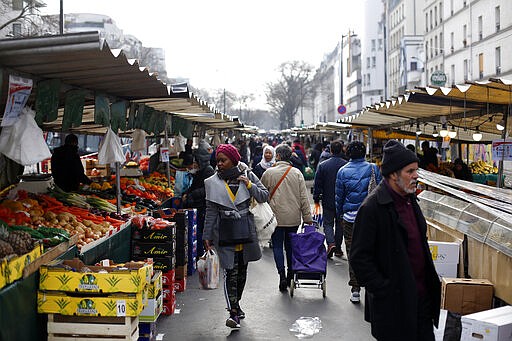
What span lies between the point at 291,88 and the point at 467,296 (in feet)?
328

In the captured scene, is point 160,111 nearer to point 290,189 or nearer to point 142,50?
A: point 290,189

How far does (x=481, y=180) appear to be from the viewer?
1883 centimetres

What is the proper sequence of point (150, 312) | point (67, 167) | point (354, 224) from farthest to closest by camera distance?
point (67, 167), point (150, 312), point (354, 224)

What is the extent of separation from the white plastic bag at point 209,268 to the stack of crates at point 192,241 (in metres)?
2.65

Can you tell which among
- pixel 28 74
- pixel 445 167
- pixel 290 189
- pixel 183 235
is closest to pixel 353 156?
pixel 290 189

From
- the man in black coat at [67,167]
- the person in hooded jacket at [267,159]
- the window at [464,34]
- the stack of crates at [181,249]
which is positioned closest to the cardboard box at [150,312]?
the stack of crates at [181,249]

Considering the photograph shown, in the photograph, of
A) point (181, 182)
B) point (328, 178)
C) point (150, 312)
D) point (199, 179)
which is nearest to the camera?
point (150, 312)

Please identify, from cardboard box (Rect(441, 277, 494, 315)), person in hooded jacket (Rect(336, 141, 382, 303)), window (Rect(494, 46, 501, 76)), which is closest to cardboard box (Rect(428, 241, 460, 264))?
cardboard box (Rect(441, 277, 494, 315))

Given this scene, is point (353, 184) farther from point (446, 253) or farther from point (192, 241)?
point (192, 241)

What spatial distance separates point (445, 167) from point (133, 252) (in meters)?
9.78

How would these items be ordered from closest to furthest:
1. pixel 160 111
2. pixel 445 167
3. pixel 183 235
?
pixel 183 235
pixel 160 111
pixel 445 167

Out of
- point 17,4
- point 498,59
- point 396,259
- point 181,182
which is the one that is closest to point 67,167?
point 181,182

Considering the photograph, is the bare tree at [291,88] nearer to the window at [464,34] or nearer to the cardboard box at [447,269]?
the window at [464,34]

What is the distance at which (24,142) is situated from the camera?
5.90 m
